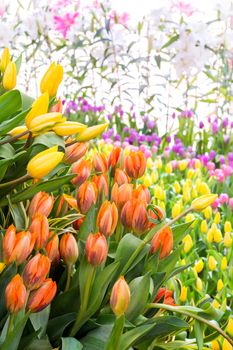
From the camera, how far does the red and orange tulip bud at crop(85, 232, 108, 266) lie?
0.91m

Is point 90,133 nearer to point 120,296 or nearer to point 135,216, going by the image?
point 135,216

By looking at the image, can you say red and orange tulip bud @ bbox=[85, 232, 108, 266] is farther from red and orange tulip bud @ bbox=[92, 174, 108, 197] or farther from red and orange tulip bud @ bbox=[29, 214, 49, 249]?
red and orange tulip bud @ bbox=[92, 174, 108, 197]

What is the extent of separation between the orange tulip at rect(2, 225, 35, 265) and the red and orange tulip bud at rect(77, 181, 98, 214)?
167 millimetres

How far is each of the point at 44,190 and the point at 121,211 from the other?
0.13 meters

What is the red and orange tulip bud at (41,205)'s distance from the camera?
970 mm

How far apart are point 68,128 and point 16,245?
0.19 meters

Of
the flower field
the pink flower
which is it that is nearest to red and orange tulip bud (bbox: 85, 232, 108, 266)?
the flower field

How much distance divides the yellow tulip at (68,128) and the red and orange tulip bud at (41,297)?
0.70ft

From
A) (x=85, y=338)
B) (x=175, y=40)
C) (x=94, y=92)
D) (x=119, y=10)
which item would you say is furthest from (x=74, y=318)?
(x=94, y=92)

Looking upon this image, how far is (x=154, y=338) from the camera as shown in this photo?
102 cm

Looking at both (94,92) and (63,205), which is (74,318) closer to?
Result: (63,205)

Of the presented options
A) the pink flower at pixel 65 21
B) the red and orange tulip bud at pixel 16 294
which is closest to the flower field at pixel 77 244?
the red and orange tulip bud at pixel 16 294

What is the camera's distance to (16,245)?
88cm

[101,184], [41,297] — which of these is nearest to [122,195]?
[101,184]
